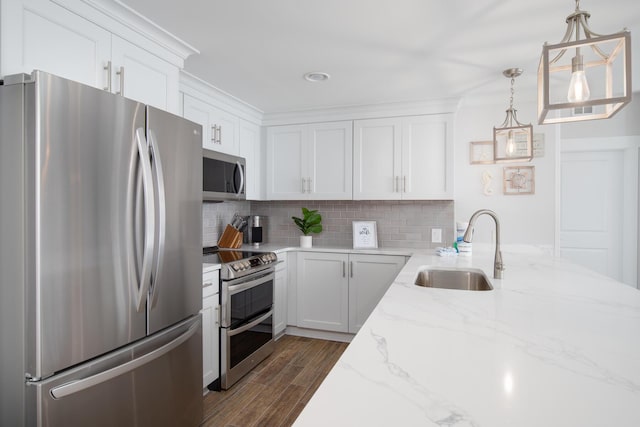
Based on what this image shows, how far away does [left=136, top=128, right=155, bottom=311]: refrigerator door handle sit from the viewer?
1558mm

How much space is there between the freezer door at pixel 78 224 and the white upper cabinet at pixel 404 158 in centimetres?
244

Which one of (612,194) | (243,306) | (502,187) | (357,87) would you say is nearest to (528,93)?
(502,187)

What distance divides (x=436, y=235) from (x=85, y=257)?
3.16 metres

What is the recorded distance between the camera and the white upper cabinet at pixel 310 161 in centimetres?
369

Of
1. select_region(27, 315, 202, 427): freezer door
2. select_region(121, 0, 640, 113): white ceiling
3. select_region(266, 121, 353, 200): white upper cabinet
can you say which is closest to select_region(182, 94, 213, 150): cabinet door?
select_region(121, 0, 640, 113): white ceiling

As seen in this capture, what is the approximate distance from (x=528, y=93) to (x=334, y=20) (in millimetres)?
2301

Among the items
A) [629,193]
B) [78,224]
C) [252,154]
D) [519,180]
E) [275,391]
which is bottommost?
[275,391]

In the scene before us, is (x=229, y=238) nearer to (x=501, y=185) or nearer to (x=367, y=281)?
(x=367, y=281)

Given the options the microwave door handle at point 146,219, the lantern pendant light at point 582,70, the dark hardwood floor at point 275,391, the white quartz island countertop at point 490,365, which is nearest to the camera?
the white quartz island countertop at point 490,365

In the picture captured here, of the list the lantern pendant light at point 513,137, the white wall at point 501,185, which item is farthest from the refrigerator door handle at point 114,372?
the white wall at point 501,185

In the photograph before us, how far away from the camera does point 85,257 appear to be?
134cm

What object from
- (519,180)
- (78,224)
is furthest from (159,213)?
(519,180)

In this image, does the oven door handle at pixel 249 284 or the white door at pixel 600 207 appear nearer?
the oven door handle at pixel 249 284

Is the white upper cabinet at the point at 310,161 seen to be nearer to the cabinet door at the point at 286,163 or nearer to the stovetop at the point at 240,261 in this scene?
the cabinet door at the point at 286,163
